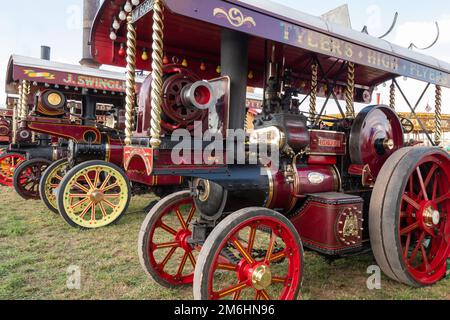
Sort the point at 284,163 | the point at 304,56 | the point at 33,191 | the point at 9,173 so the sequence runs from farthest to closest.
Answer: the point at 9,173
the point at 33,191
the point at 304,56
the point at 284,163

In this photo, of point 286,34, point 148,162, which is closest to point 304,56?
point 286,34

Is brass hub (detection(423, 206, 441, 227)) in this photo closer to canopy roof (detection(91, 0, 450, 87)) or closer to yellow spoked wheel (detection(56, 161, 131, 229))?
canopy roof (detection(91, 0, 450, 87))

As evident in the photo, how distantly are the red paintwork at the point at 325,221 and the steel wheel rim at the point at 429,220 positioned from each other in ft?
1.61

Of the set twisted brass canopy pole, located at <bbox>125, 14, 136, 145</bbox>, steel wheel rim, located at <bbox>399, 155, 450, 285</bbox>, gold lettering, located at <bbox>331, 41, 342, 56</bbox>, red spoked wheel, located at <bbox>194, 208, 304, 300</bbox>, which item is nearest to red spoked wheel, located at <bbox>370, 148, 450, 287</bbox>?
steel wheel rim, located at <bbox>399, 155, 450, 285</bbox>

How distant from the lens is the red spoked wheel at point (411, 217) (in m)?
2.46

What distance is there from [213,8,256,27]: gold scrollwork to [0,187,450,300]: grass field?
1.91 m

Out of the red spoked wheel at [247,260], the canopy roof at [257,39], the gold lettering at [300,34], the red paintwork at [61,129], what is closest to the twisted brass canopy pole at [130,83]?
the canopy roof at [257,39]

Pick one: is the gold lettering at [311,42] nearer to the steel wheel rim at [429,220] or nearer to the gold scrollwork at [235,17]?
the gold scrollwork at [235,17]

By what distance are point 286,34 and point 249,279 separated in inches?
60.4

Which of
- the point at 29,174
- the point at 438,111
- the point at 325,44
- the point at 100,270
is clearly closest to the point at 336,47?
the point at 325,44

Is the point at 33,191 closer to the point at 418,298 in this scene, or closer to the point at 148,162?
the point at 148,162

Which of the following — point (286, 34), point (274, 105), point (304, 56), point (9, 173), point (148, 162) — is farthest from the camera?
point (9, 173)

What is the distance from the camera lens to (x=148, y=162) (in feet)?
6.40

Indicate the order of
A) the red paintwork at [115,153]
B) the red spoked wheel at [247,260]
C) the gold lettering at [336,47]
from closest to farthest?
the red spoked wheel at [247,260] → the gold lettering at [336,47] → the red paintwork at [115,153]
